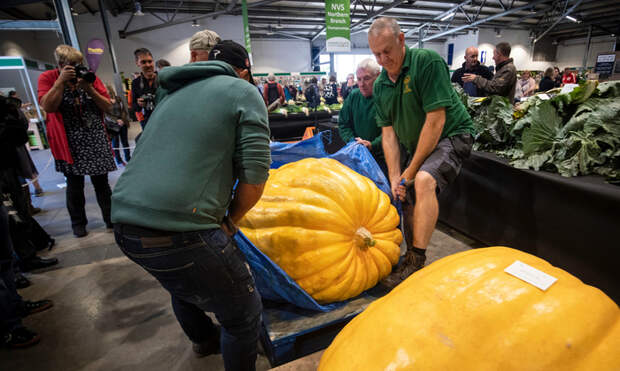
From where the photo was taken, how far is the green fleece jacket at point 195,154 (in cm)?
105

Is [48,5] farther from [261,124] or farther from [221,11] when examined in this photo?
[261,124]

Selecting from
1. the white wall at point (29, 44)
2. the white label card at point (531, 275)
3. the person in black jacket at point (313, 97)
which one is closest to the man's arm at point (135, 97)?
the person in black jacket at point (313, 97)

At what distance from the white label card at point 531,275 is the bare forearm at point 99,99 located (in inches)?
146

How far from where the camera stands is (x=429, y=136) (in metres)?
2.10

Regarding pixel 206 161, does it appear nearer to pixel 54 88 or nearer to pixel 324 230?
pixel 324 230

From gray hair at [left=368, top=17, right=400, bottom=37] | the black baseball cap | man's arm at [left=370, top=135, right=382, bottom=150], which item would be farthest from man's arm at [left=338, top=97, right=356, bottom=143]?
the black baseball cap

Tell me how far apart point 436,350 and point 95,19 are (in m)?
19.5

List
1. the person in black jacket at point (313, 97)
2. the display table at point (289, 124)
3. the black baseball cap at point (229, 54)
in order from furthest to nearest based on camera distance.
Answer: the display table at point (289, 124) → the person in black jacket at point (313, 97) → the black baseball cap at point (229, 54)

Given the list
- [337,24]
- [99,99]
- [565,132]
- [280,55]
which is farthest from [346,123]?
[280,55]

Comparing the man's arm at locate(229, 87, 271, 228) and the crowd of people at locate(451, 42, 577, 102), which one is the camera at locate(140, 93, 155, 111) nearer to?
the man's arm at locate(229, 87, 271, 228)

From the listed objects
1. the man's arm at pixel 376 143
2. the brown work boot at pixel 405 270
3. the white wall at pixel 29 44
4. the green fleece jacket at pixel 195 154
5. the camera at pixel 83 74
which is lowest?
the brown work boot at pixel 405 270

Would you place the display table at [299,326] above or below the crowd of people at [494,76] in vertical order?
below

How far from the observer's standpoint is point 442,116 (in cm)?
206

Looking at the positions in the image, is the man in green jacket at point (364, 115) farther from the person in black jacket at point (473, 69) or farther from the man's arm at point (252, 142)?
the person in black jacket at point (473, 69)
